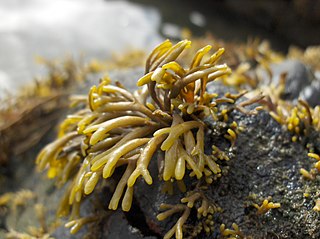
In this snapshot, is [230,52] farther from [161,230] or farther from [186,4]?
[186,4]

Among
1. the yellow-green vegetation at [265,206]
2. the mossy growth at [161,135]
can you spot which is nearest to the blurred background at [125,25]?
the mossy growth at [161,135]

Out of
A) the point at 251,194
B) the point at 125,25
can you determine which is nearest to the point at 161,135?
the point at 251,194

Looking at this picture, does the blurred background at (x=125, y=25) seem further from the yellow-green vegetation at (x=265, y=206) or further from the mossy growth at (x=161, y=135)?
the yellow-green vegetation at (x=265, y=206)

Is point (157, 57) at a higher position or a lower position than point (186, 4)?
higher

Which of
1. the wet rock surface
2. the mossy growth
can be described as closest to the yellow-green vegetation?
the wet rock surface

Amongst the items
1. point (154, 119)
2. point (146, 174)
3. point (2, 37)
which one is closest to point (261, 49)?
point (154, 119)
